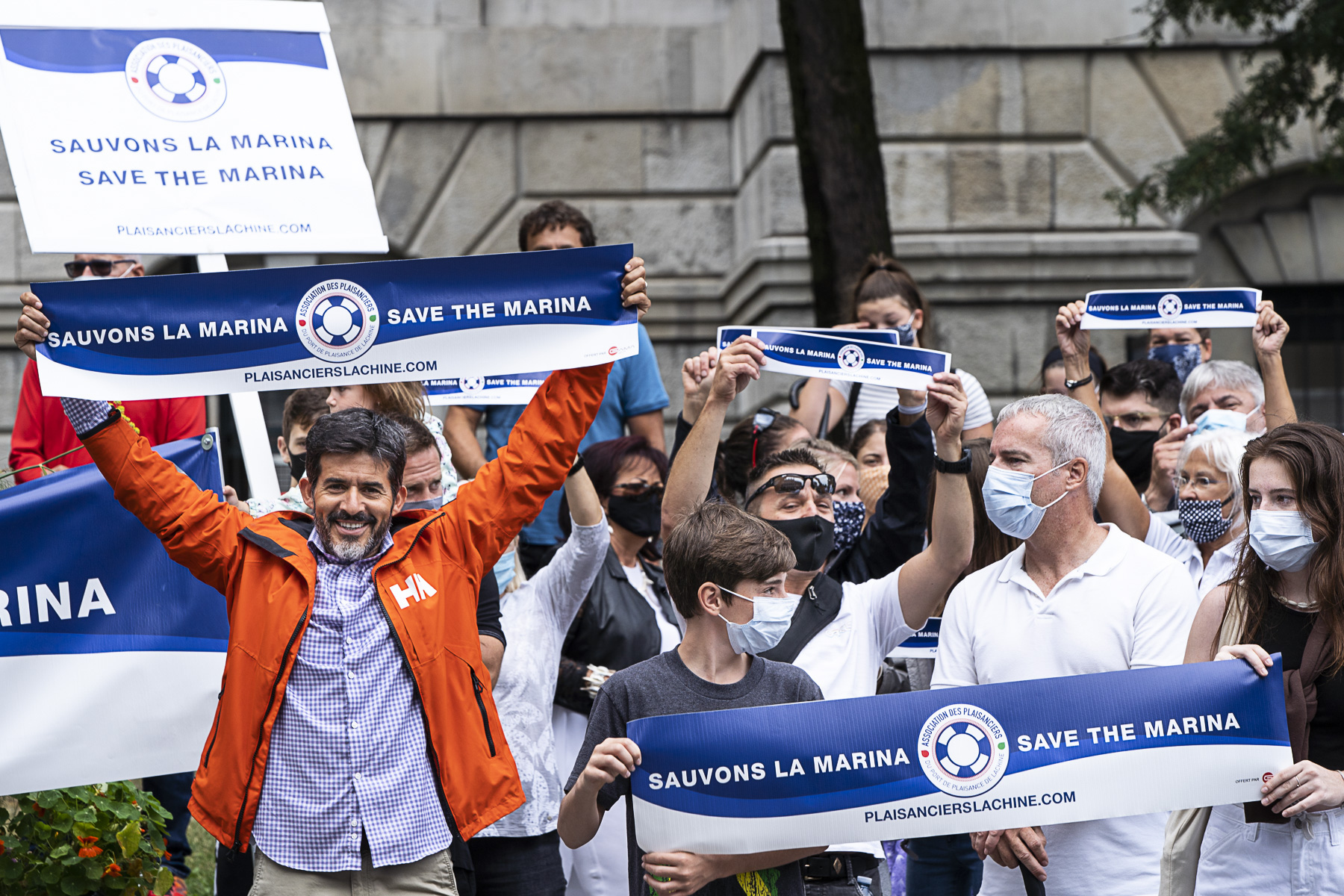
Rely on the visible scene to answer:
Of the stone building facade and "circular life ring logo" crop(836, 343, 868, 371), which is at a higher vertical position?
the stone building facade

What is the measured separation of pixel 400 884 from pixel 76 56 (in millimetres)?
3090

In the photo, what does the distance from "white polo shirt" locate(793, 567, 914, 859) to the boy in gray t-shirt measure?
48 centimetres

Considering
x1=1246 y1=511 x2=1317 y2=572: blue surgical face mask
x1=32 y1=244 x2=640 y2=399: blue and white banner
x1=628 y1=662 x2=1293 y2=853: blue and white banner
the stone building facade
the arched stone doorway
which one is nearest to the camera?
x1=628 y1=662 x2=1293 y2=853: blue and white banner

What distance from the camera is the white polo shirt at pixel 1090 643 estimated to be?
392 cm

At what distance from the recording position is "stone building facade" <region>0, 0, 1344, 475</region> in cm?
1033

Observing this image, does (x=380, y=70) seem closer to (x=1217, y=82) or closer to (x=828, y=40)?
(x=828, y=40)

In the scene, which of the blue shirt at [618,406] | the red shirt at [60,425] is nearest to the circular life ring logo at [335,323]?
the red shirt at [60,425]

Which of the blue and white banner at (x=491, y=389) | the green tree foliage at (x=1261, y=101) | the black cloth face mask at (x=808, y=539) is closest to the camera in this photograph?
the black cloth face mask at (x=808, y=539)

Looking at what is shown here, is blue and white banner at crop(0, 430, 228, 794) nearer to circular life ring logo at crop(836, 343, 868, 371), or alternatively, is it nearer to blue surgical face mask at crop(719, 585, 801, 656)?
blue surgical face mask at crop(719, 585, 801, 656)

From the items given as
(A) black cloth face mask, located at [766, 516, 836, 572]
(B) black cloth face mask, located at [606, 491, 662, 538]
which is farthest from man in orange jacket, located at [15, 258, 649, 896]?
(B) black cloth face mask, located at [606, 491, 662, 538]

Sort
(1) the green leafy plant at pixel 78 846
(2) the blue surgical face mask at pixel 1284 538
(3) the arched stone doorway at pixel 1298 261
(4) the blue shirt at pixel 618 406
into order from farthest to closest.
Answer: (3) the arched stone doorway at pixel 1298 261
(4) the blue shirt at pixel 618 406
(1) the green leafy plant at pixel 78 846
(2) the blue surgical face mask at pixel 1284 538

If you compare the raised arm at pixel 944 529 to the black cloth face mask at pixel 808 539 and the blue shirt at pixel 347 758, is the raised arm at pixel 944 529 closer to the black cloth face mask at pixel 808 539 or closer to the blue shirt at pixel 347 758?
the black cloth face mask at pixel 808 539

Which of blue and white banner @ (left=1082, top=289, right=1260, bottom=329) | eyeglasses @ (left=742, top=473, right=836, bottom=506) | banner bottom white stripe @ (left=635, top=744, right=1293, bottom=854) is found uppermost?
blue and white banner @ (left=1082, top=289, right=1260, bottom=329)

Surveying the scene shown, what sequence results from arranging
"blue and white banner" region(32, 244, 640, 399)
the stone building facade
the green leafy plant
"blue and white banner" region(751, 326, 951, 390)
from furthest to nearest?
the stone building facade < "blue and white banner" region(751, 326, 951, 390) < the green leafy plant < "blue and white banner" region(32, 244, 640, 399)
